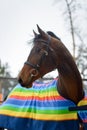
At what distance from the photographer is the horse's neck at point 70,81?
3.80 m

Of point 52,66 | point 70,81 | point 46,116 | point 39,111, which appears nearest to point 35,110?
point 39,111

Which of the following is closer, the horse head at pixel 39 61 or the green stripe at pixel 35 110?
the horse head at pixel 39 61

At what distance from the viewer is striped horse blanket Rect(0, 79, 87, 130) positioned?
3836 millimetres

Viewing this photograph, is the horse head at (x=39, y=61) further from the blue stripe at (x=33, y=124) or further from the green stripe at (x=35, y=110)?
the blue stripe at (x=33, y=124)

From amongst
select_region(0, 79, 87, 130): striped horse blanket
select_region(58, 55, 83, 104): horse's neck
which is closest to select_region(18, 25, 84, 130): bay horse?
select_region(58, 55, 83, 104): horse's neck

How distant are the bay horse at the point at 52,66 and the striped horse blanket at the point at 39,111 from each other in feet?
0.33

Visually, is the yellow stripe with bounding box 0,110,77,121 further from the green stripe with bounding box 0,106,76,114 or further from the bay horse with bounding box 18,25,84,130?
the bay horse with bounding box 18,25,84,130

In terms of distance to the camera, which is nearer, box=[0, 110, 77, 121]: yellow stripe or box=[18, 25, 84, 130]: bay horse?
box=[18, 25, 84, 130]: bay horse

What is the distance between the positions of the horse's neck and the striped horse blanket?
7 centimetres

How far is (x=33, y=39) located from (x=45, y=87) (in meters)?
0.68

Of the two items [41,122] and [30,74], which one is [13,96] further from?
[30,74]

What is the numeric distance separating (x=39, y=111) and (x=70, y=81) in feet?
1.68

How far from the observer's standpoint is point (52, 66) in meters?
3.66

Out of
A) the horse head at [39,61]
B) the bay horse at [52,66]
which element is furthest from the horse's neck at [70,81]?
the horse head at [39,61]
